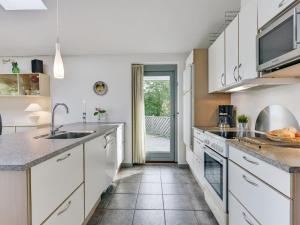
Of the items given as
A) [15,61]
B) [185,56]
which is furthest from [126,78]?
[15,61]

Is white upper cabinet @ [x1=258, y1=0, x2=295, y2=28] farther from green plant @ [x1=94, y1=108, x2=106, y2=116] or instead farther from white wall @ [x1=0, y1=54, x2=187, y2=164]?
green plant @ [x1=94, y1=108, x2=106, y2=116]

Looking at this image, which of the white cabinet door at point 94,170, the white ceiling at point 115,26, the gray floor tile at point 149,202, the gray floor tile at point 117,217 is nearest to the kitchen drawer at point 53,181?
the white cabinet door at point 94,170

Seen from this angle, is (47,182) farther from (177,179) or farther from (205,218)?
(177,179)

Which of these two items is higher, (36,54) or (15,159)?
(36,54)

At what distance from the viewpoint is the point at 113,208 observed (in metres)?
2.57

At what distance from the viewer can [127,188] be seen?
320cm

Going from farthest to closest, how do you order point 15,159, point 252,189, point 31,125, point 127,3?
point 31,125 < point 127,3 < point 252,189 < point 15,159

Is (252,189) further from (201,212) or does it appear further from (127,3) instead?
(127,3)

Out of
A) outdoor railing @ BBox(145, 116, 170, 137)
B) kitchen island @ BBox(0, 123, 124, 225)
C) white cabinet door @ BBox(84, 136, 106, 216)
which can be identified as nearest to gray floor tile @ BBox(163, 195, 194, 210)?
white cabinet door @ BBox(84, 136, 106, 216)

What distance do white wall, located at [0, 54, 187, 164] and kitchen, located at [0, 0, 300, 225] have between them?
0.07 ft

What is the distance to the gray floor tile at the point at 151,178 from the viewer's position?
3.50 metres

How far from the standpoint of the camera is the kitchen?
1.25 meters

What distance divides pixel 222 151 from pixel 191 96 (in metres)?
1.58

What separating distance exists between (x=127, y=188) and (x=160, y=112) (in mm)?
1915
